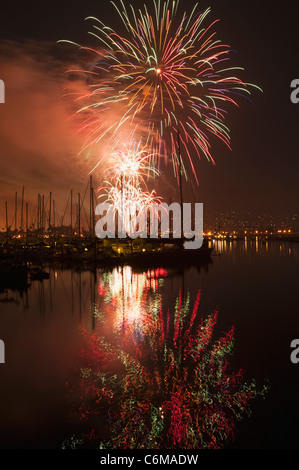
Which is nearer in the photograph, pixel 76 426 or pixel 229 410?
pixel 76 426

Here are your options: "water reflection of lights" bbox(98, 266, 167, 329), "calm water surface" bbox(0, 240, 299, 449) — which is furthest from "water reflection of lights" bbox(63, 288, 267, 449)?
"water reflection of lights" bbox(98, 266, 167, 329)

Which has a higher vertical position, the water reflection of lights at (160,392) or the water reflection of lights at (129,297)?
the water reflection of lights at (160,392)

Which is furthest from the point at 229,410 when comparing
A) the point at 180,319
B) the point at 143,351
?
the point at 180,319

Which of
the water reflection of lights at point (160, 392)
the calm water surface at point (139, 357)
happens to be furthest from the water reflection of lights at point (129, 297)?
the water reflection of lights at point (160, 392)

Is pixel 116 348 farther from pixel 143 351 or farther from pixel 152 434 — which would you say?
pixel 152 434

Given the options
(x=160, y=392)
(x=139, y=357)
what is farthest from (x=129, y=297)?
(x=160, y=392)

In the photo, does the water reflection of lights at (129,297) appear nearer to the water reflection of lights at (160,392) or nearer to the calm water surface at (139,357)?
the calm water surface at (139,357)

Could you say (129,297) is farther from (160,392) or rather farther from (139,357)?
(160,392)

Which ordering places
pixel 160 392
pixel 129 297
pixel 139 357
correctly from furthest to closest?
pixel 129 297 < pixel 139 357 < pixel 160 392
